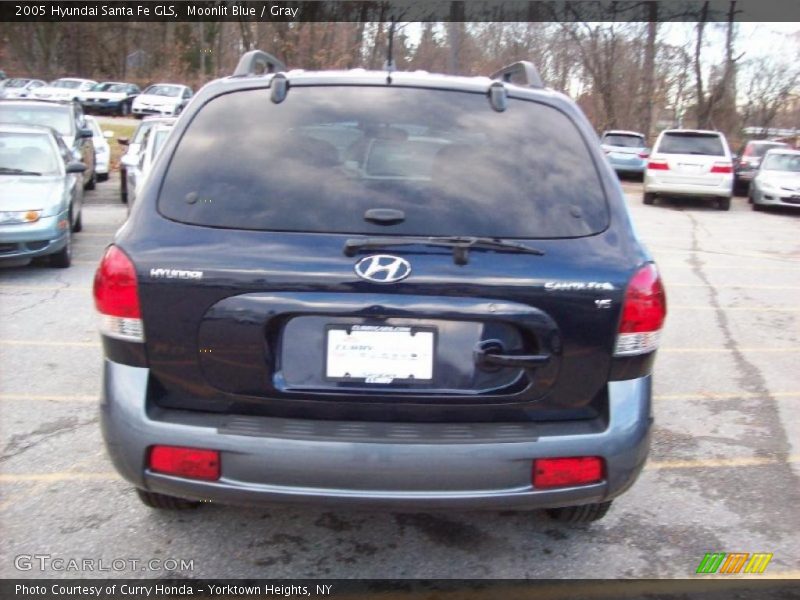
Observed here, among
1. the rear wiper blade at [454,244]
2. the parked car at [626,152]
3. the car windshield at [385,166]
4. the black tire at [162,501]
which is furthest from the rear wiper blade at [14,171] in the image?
the parked car at [626,152]

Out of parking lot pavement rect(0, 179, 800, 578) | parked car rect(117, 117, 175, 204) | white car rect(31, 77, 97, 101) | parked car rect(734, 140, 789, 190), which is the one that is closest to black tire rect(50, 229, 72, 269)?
parking lot pavement rect(0, 179, 800, 578)

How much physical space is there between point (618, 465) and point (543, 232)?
2.80 feet

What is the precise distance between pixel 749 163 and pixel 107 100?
30075 millimetres

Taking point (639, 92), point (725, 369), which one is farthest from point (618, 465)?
point (639, 92)

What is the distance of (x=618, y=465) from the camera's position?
8.79 ft

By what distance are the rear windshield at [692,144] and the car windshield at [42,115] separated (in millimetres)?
12636

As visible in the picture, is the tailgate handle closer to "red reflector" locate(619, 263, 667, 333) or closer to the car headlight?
"red reflector" locate(619, 263, 667, 333)

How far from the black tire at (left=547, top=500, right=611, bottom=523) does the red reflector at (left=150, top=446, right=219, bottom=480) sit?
1519mm

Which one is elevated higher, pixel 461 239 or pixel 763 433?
pixel 461 239

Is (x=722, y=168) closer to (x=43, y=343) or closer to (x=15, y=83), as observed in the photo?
(x=43, y=343)

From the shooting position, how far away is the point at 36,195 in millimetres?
8398

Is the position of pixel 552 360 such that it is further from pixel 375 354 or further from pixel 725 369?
pixel 725 369

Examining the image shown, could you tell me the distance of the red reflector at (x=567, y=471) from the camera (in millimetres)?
2576

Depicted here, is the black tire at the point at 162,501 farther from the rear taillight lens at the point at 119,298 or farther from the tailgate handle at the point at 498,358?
the tailgate handle at the point at 498,358
